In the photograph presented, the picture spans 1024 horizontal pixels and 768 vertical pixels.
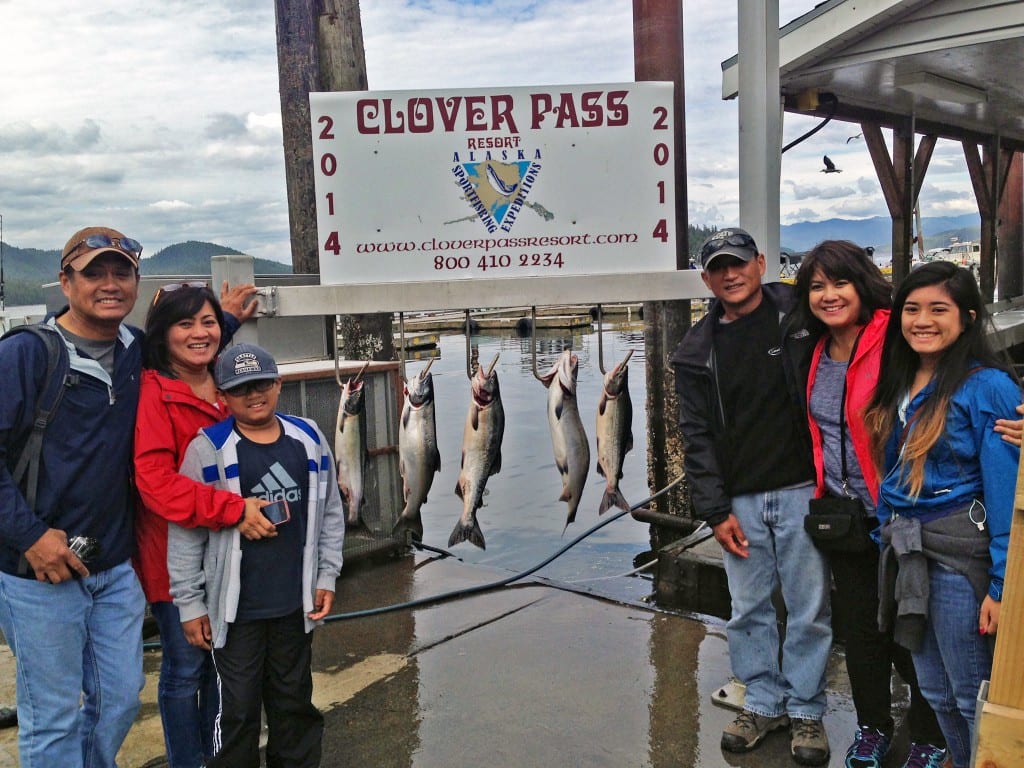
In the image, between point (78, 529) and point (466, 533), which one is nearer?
point (78, 529)

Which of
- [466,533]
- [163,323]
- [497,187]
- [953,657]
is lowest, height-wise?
[953,657]

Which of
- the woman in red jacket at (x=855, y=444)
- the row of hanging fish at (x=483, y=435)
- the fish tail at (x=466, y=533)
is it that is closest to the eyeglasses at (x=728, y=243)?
the woman in red jacket at (x=855, y=444)

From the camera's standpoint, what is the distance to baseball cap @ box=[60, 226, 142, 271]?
290cm

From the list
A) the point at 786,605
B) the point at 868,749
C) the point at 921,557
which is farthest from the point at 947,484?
the point at 868,749

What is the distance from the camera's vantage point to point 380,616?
5508 mm

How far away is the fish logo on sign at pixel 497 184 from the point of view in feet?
13.8

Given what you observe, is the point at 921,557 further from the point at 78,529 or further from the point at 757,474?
the point at 78,529

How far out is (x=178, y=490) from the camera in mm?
2908

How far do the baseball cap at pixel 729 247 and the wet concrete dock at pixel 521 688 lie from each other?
78.0 inches

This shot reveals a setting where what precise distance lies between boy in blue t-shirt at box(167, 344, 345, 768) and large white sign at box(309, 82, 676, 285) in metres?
1.28

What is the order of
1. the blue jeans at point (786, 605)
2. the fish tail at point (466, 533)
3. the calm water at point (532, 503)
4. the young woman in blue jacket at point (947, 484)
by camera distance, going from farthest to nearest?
the calm water at point (532, 503), the fish tail at point (466, 533), the blue jeans at point (786, 605), the young woman in blue jacket at point (947, 484)

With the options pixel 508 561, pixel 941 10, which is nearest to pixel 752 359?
pixel 941 10

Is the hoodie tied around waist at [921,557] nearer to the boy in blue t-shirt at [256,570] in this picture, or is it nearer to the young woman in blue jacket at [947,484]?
the young woman in blue jacket at [947,484]

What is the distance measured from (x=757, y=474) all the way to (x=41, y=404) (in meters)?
2.54
